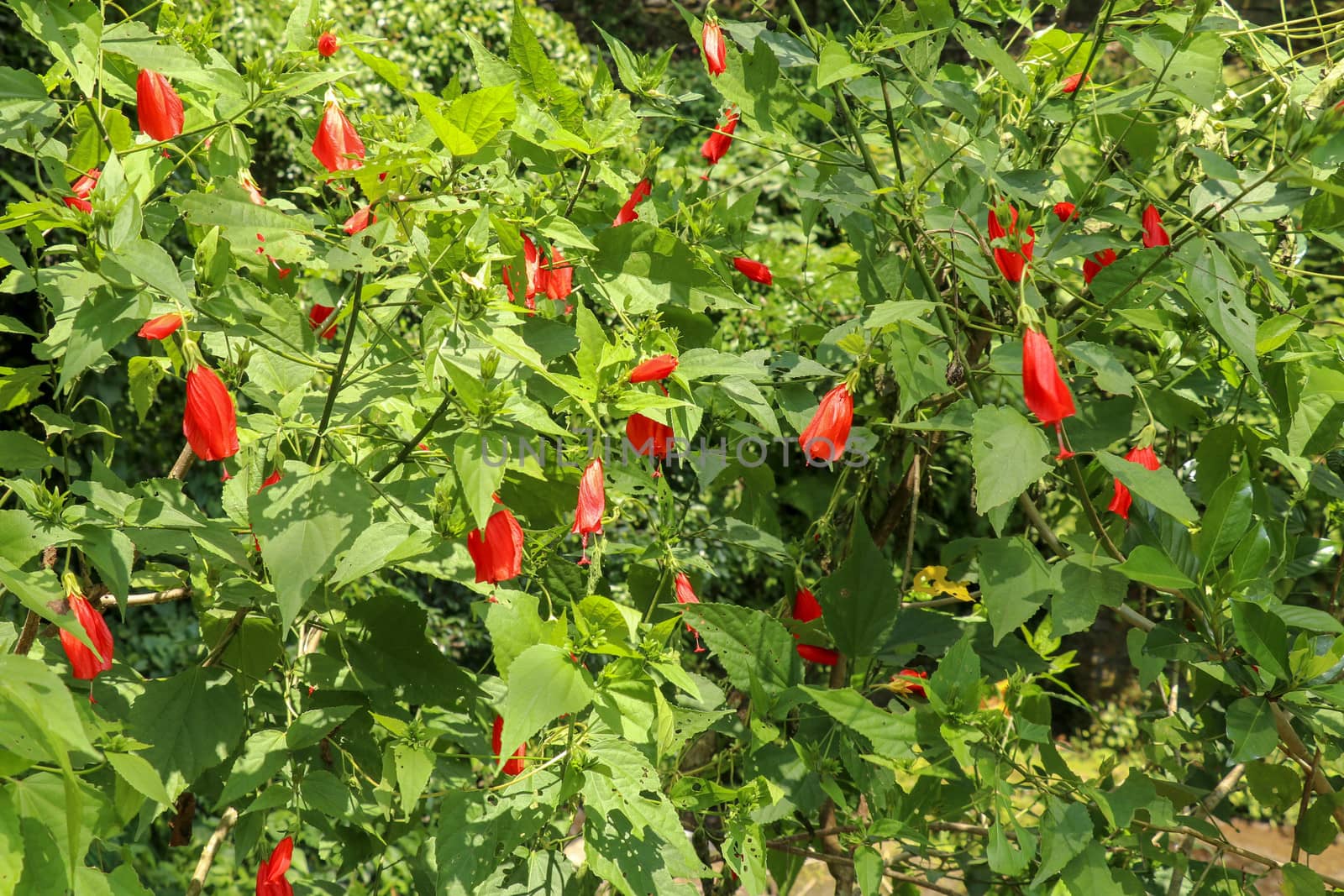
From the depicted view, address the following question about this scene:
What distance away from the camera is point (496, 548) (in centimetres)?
82

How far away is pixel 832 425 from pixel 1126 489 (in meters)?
0.28

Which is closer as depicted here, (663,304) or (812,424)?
(812,424)

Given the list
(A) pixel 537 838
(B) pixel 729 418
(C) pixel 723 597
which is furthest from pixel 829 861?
(C) pixel 723 597

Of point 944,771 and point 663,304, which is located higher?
point 663,304

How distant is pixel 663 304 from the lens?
1.10 m

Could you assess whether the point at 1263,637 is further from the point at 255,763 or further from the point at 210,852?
the point at 210,852

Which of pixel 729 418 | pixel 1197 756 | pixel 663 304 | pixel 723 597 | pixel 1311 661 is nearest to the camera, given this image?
pixel 1311 661

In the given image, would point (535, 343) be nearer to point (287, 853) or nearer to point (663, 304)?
point (663, 304)

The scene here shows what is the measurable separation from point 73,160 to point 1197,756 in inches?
56.4

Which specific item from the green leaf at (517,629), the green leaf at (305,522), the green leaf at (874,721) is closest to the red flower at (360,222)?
the green leaf at (305,522)

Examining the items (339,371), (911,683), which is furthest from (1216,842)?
(339,371)

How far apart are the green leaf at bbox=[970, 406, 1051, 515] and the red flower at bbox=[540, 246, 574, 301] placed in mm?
413

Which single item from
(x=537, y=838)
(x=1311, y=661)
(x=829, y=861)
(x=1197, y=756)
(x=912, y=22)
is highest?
(x=912, y=22)

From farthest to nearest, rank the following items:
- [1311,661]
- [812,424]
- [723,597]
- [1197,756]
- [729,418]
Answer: [723,597] → [1197,756] → [729,418] → [812,424] → [1311,661]
